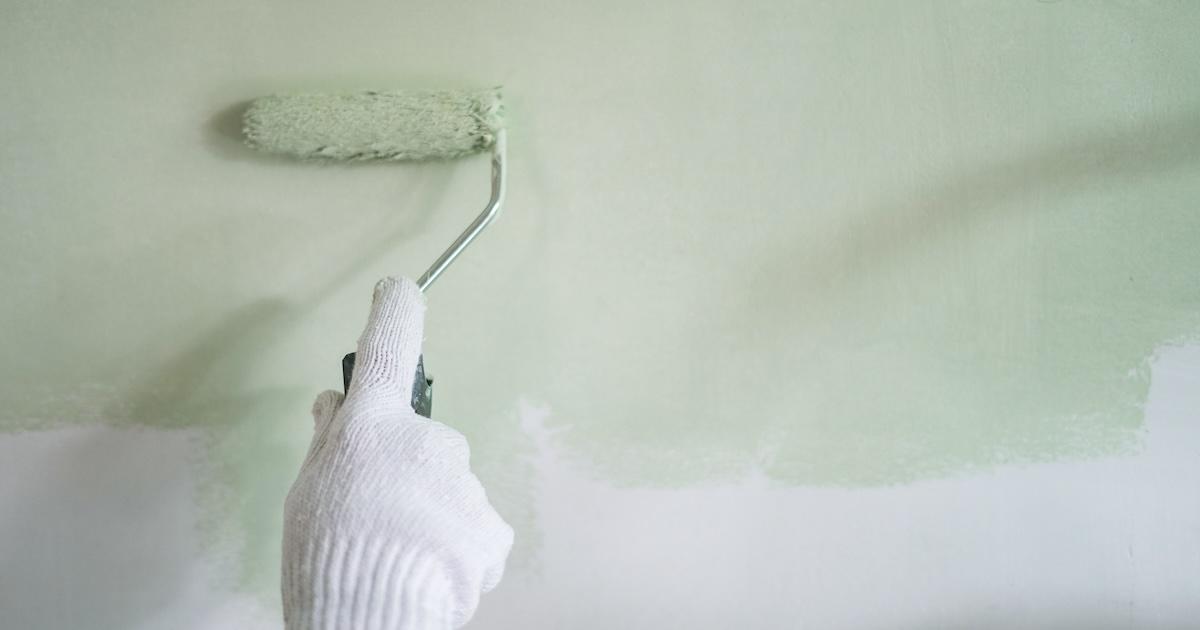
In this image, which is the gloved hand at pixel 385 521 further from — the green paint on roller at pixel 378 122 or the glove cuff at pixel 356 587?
the green paint on roller at pixel 378 122

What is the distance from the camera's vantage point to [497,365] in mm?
989

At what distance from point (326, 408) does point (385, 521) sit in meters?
0.18

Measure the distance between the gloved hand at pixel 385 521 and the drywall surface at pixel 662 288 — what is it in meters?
0.24

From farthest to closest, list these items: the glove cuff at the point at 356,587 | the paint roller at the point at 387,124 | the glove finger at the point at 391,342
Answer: the paint roller at the point at 387,124 → the glove finger at the point at 391,342 → the glove cuff at the point at 356,587

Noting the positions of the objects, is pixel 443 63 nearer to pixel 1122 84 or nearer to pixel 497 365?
pixel 497 365

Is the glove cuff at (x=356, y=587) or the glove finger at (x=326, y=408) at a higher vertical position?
the glove finger at (x=326, y=408)

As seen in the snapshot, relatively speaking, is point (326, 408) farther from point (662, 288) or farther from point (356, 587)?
point (662, 288)

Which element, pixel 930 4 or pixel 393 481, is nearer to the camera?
pixel 393 481

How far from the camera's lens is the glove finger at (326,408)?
31.0 inches

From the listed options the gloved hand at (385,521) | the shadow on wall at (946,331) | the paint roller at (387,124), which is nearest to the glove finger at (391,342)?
the gloved hand at (385,521)

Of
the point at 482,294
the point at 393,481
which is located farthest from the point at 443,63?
the point at 393,481

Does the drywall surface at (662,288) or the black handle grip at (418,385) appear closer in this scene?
the black handle grip at (418,385)

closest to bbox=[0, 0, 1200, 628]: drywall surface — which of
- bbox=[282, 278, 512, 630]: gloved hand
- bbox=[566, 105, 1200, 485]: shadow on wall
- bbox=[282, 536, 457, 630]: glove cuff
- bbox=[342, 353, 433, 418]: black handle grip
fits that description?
bbox=[566, 105, 1200, 485]: shadow on wall

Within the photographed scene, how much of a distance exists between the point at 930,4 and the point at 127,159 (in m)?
0.99
